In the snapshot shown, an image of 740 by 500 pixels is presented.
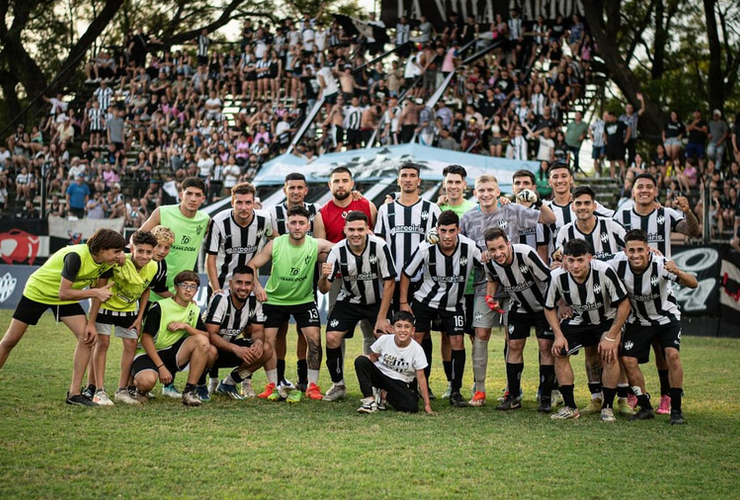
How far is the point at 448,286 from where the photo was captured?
807cm

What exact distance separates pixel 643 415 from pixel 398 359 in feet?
7.29

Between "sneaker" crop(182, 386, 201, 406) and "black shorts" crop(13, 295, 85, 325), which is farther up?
"black shorts" crop(13, 295, 85, 325)

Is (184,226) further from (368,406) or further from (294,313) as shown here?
(368,406)

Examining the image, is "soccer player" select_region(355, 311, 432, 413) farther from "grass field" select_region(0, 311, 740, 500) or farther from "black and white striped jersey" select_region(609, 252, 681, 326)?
"black and white striped jersey" select_region(609, 252, 681, 326)

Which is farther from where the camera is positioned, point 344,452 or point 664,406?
point 664,406

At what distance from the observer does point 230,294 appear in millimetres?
8031

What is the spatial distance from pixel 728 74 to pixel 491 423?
2274 cm

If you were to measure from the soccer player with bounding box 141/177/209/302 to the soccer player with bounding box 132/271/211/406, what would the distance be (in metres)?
0.36

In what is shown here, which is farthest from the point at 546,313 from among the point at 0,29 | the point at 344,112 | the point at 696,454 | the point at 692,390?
the point at 0,29

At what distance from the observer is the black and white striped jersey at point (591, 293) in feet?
24.1

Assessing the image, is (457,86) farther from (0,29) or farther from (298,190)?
(0,29)

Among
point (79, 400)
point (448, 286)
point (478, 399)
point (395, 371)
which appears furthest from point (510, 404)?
point (79, 400)

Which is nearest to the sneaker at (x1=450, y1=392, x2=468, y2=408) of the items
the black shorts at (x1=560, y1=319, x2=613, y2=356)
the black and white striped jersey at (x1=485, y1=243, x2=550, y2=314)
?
the black and white striped jersey at (x1=485, y1=243, x2=550, y2=314)

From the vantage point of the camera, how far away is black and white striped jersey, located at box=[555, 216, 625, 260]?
26.2 feet
